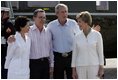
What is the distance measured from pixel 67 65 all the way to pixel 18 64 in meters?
0.76

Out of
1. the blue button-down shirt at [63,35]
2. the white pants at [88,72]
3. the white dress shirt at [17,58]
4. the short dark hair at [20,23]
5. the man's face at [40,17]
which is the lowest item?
the white pants at [88,72]

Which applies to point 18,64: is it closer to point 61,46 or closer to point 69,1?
point 61,46

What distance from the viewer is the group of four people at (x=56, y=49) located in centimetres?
449

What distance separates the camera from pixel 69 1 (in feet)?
26.1

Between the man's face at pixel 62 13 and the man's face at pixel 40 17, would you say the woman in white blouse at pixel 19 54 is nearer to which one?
the man's face at pixel 40 17

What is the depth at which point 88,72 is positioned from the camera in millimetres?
4602

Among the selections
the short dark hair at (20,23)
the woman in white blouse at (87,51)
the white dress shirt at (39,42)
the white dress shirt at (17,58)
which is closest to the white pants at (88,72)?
the woman in white blouse at (87,51)

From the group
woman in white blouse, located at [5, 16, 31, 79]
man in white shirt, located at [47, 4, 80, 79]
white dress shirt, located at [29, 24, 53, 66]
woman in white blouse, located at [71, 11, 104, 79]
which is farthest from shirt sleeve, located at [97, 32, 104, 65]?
woman in white blouse, located at [5, 16, 31, 79]

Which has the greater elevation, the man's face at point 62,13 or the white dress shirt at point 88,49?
the man's face at point 62,13

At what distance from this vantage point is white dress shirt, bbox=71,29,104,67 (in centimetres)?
454

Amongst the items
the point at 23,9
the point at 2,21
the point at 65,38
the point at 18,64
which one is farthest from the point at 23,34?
the point at 23,9

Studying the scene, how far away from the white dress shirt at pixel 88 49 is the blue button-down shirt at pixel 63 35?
1.22ft

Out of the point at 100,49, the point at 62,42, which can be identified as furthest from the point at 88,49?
the point at 62,42

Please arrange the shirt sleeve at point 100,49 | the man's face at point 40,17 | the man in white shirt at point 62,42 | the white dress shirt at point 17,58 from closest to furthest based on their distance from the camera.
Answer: the white dress shirt at point 17,58
the shirt sleeve at point 100,49
the man's face at point 40,17
the man in white shirt at point 62,42
